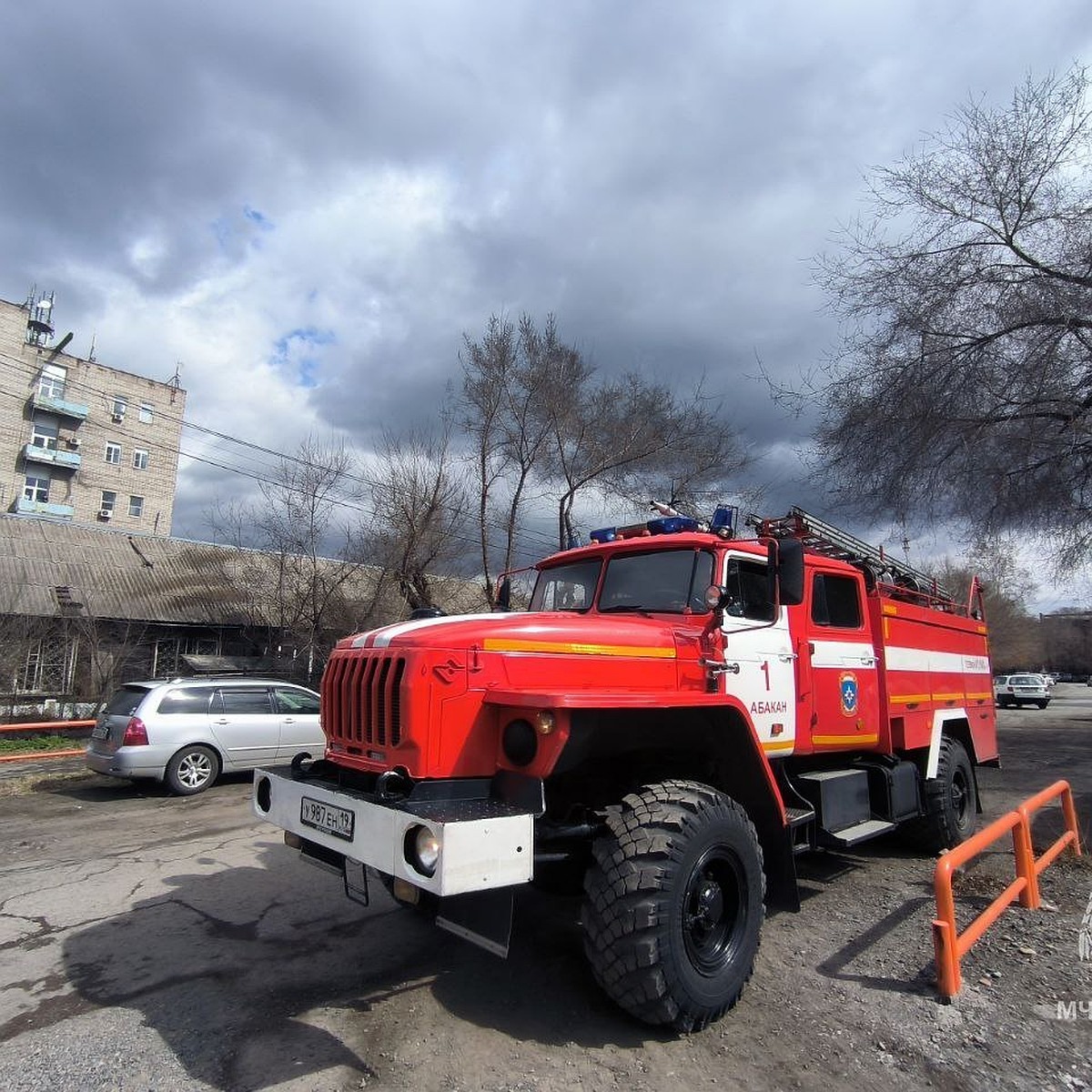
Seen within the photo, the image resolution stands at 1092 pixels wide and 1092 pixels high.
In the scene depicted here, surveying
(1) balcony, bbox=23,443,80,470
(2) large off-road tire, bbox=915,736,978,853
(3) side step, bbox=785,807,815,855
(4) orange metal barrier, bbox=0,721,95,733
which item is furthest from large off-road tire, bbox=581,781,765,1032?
(1) balcony, bbox=23,443,80,470

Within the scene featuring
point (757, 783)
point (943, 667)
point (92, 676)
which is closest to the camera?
point (757, 783)

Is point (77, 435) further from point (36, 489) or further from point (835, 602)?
point (835, 602)

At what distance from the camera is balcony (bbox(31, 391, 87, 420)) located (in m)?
Answer: 41.1

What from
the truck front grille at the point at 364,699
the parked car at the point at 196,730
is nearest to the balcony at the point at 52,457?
the parked car at the point at 196,730

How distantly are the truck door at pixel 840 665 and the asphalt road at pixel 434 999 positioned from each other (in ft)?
4.13

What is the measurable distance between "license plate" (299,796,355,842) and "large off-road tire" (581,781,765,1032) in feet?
3.84

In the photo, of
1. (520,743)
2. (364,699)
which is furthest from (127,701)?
(520,743)

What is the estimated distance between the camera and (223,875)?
19.4 feet

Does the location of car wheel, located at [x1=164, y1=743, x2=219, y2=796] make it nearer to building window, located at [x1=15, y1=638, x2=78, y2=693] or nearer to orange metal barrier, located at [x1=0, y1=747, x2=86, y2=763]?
orange metal barrier, located at [x1=0, y1=747, x2=86, y2=763]

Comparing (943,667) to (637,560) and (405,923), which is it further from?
(405,923)

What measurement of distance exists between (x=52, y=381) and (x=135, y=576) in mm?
28268

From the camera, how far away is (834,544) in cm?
609

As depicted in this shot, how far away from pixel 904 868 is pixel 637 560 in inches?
154

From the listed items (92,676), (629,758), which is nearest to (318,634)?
(92,676)
